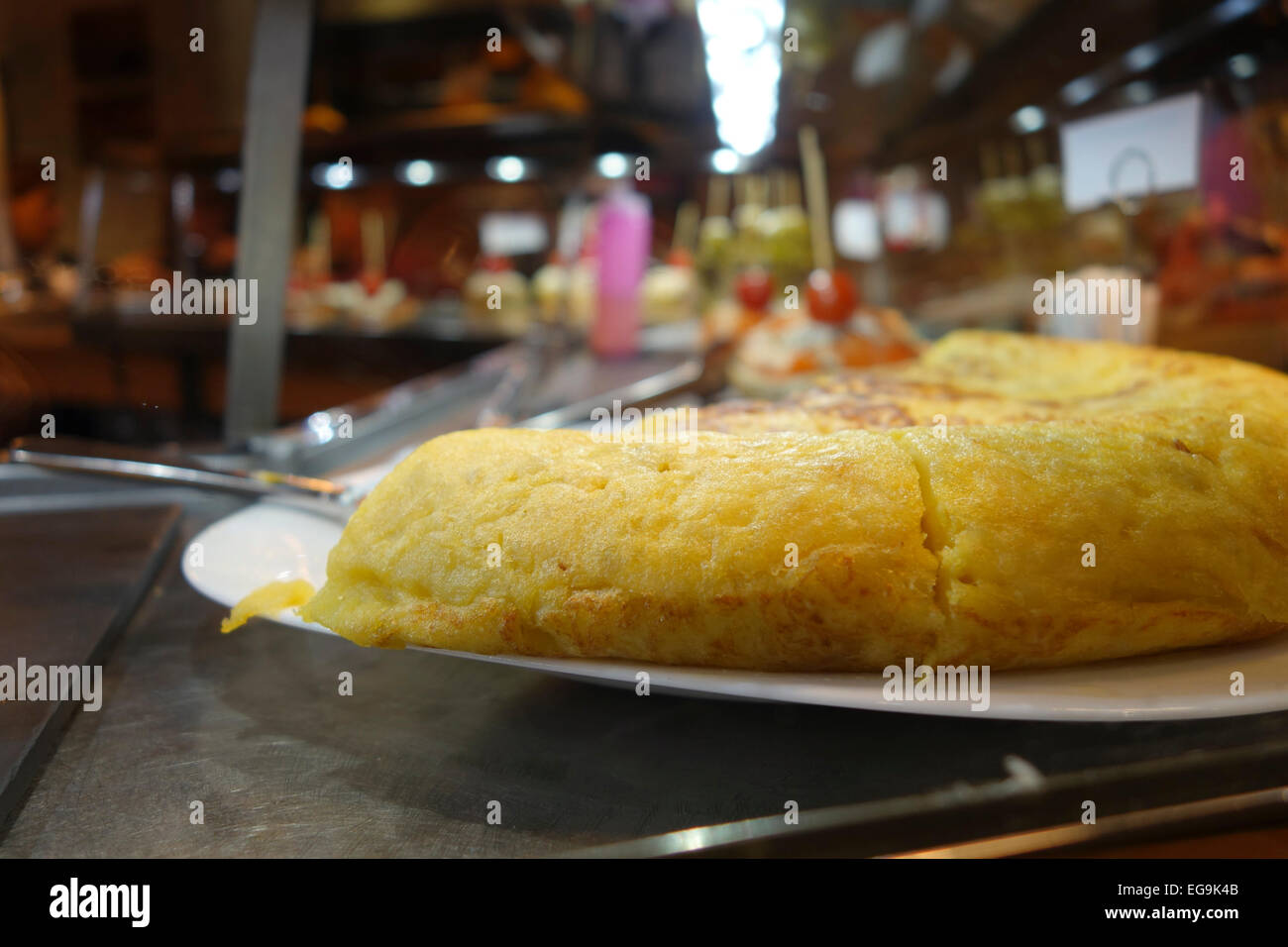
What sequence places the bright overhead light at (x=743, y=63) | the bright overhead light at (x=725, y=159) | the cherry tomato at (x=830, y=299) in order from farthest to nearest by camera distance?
1. the bright overhead light at (x=725, y=159)
2. the cherry tomato at (x=830, y=299)
3. the bright overhead light at (x=743, y=63)

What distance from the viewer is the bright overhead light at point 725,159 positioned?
2986 mm

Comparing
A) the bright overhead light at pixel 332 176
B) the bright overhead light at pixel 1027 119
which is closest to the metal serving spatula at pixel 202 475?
the bright overhead light at pixel 1027 119

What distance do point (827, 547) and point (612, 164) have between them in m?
2.73

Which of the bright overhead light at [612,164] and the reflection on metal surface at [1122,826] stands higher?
the bright overhead light at [612,164]

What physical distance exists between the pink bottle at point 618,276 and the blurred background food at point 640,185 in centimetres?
1

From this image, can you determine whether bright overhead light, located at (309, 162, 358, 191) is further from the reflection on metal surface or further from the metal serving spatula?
the reflection on metal surface

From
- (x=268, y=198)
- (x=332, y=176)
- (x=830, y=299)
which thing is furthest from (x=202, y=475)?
(x=332, y=176)

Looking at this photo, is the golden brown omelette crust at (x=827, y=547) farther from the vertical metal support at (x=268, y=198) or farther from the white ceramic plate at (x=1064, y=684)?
the vertical metal support at (x=268, y=198)

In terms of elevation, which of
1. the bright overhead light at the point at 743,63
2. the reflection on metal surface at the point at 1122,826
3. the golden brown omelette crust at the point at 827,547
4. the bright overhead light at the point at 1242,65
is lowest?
the reflection on metal surface at the point at 1122,826

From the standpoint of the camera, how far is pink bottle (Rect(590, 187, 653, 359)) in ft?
9.86

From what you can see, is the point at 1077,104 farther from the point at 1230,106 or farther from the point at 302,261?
the point at 302,261
